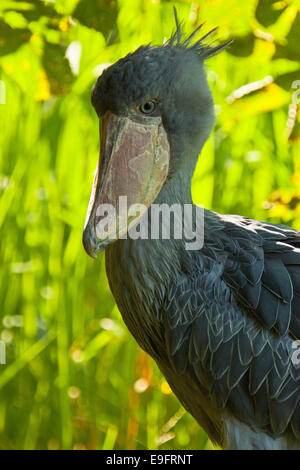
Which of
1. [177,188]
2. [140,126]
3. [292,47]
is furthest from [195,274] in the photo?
[292,47]

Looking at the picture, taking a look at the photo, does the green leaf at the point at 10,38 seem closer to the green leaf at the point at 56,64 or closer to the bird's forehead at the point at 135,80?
the green leaf at the point at 56,64

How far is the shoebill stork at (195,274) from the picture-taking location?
3.67 feet

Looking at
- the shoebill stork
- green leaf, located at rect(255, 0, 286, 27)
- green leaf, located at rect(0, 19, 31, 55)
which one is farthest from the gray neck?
green leaf, located at rect(0, 19, 31, 55)

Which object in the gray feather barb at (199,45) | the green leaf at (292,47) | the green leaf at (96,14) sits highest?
the green leaf at (96,14)

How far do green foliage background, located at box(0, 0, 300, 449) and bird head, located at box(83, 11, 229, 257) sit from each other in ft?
1.89

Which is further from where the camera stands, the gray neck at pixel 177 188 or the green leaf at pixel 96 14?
the green leaf at pixel 96 14

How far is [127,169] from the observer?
1.11m

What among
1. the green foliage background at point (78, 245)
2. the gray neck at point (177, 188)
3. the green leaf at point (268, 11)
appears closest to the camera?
the gray neck at point (177, 188)

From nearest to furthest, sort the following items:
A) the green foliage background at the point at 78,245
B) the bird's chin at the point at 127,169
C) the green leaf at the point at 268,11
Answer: the bird's chin at the point at 127,169 → the green leaf at the point at 268,11 → the green foliage background at the point at 78,245

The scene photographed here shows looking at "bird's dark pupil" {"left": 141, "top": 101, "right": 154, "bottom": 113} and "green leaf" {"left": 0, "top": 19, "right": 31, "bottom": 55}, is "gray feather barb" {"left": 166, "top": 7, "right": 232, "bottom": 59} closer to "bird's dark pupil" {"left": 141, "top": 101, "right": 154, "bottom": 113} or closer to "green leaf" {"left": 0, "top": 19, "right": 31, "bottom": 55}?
"bird's dark pupil" {"left": 141, "top": 101, "right": 154, "bottom": 113}

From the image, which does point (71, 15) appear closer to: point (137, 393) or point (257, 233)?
point (257, 233)

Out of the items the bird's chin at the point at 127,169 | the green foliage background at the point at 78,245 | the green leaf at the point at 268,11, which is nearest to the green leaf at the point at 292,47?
the green leaf at the point at 268,11

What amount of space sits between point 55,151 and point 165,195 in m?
0.70
